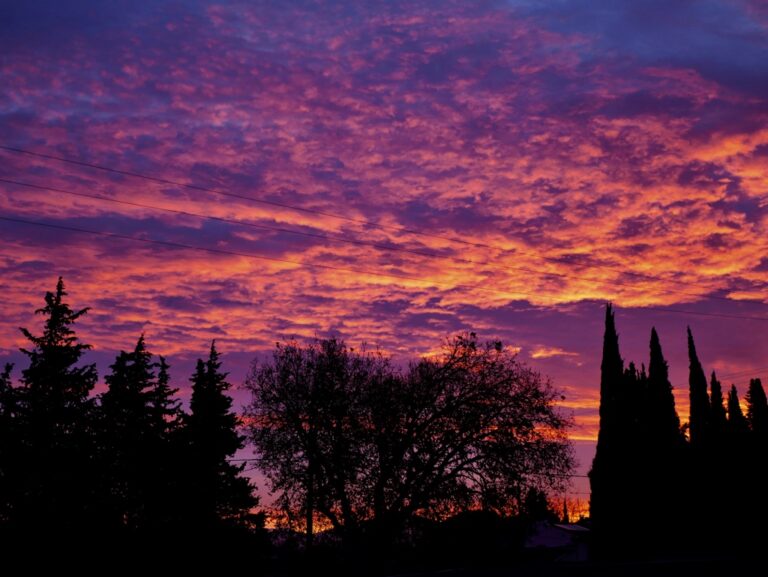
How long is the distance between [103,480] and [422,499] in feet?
76.4

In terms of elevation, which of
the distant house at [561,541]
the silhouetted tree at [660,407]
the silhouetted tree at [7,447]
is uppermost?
the silhouetted tree at [660,407]

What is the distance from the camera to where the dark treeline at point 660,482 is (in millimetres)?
57594

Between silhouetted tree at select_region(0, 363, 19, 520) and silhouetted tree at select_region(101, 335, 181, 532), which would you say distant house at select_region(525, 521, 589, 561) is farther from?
silhouetted tree at select_region(0, 363, 19, 520)

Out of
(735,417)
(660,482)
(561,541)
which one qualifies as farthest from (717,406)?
(660,482)

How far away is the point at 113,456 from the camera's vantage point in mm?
57125

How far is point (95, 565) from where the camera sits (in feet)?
164

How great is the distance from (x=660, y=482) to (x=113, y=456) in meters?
40.1

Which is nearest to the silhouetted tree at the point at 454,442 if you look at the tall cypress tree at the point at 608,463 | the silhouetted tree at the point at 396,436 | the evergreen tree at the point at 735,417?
the silhouetted tree at the point at 396,436

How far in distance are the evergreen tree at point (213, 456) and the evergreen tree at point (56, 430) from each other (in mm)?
9091

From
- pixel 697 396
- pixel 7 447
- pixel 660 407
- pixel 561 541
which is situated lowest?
pixel 561 541

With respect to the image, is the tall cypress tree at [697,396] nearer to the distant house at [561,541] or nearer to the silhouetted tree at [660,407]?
the silhouetted tree at [660,407]

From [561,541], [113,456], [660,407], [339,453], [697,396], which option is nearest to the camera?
[339,453]

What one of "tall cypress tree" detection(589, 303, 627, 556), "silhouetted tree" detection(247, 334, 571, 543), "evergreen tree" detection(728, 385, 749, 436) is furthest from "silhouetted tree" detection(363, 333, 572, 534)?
"evergreen tree" detection(728, 385, 749, 436)

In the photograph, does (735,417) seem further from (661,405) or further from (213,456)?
(213,456)
